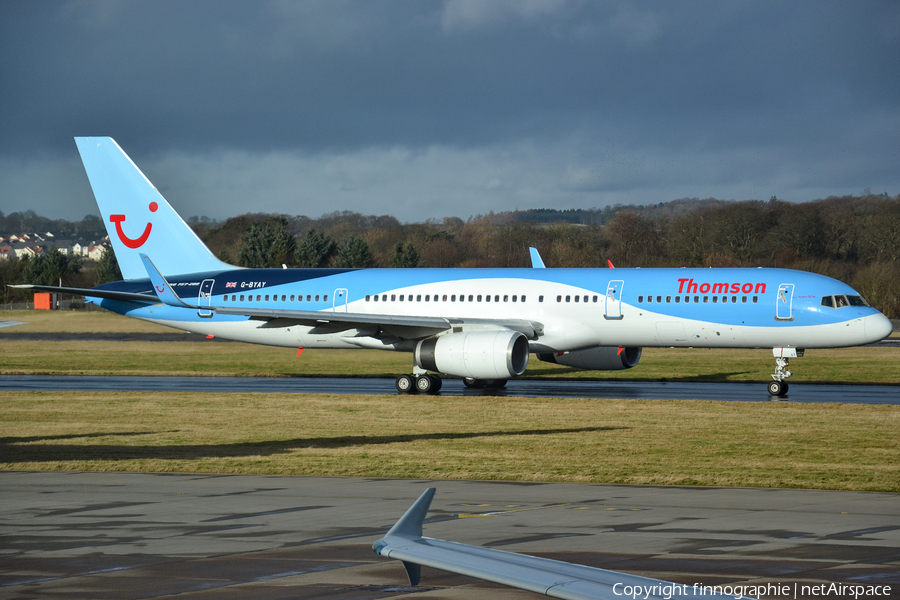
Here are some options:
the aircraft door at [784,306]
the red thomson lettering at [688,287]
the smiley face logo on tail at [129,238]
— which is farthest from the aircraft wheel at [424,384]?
the smiley face logo on tail at [129,238]

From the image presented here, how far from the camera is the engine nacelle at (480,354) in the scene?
2830 cm

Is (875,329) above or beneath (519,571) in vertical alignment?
above

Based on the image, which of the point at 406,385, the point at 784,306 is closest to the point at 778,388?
the point at 784,306

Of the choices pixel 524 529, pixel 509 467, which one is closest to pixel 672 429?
pixel 509 467

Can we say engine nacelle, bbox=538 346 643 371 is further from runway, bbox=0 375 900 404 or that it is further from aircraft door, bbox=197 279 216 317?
aircraft door, bbox=197 279 216 317

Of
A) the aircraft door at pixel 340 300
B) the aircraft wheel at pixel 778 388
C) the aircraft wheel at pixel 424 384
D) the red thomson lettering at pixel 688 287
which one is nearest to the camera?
the aircraft wheel at pixel 778 388

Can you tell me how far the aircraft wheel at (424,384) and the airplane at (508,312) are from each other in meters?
0.03

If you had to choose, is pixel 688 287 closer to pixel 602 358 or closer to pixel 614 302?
pixel 614 302

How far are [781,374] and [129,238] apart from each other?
2340cm

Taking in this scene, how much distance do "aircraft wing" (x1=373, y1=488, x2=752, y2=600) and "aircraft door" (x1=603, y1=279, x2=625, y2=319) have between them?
84.3 ft

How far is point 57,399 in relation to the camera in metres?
27.2

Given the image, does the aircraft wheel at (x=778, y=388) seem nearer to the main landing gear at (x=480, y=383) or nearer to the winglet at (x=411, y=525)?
the main landing gear at (x=480, y=383)

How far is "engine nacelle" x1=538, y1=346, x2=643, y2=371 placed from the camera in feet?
108

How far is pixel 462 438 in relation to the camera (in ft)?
65.8
